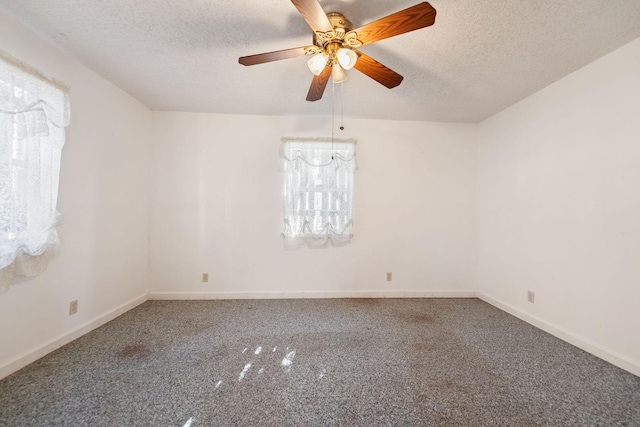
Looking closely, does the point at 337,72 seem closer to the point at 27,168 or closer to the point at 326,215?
the point at 326,215

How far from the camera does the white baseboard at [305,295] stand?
2.95 m

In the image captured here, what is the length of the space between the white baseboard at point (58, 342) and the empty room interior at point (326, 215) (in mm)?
18

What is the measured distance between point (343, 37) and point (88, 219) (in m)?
2.56

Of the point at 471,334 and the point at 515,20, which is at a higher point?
the point at 515,20

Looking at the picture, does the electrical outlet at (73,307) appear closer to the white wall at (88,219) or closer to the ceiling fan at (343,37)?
the white wall at (88,219)

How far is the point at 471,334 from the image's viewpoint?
2.17 meters

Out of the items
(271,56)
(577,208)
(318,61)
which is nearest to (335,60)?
(318,61)

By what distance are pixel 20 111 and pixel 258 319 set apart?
2326 mm

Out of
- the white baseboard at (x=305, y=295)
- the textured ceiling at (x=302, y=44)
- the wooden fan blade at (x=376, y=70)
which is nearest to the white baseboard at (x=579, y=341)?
the white baseboard at (x=305, y=295)

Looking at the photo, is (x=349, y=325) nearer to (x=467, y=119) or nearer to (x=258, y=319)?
(x=258, y=319)

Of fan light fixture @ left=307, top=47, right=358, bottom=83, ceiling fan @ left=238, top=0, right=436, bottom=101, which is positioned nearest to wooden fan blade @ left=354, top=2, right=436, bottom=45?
ceiling fan @ left=238, top=0, right=436, bottom=101

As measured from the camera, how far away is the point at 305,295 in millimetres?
3070

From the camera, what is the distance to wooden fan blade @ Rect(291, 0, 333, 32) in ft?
3.74

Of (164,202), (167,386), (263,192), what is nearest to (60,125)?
(164,202)
